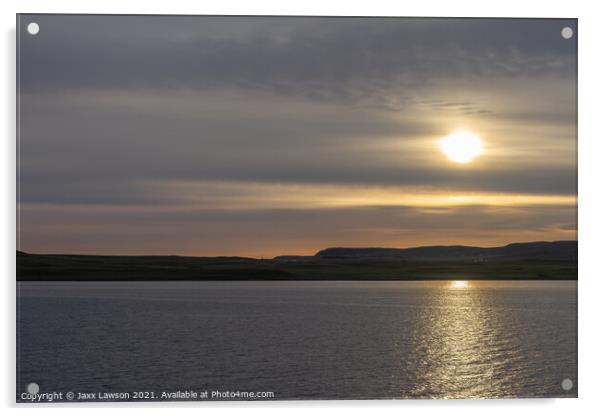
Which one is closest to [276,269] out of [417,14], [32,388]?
[32,388]

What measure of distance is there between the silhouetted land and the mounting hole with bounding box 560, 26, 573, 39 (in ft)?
9.61

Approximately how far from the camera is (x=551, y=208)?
361 inches

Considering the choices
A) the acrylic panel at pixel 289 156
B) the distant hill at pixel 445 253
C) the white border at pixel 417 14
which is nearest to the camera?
the white border at pixel 417 14

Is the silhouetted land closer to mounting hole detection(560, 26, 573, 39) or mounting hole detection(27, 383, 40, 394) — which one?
mounting hole detection(27, 383, 40, 394)

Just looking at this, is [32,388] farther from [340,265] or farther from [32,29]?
[340,265]

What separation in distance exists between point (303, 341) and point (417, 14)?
61.5ft

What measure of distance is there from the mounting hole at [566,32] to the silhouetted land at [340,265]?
2.93 meters

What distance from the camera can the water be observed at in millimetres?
11859

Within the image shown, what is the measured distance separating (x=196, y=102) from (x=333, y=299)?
127ft

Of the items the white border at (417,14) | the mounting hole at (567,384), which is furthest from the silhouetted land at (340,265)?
the mounting hole at (567,384)

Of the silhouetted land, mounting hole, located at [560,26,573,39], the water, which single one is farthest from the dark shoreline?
mounting hole, located at [560,26,573,39]

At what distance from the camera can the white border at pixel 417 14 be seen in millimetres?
7645

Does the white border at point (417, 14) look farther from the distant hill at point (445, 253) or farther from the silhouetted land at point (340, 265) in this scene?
the silhouetted land at point (340, 265)
